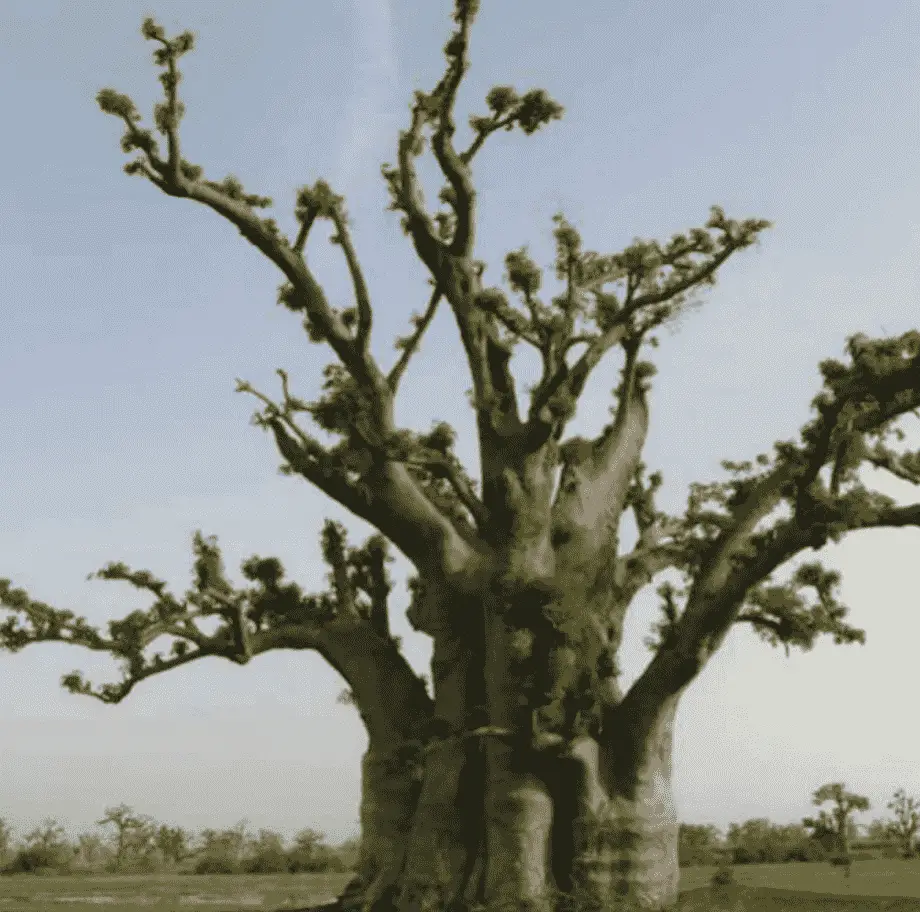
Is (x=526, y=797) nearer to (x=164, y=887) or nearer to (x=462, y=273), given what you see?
(x=462, y=273)

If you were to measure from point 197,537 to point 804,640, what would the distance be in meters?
9.04

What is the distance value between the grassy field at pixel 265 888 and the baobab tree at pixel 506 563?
2.27m

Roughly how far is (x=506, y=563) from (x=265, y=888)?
65.2 feet

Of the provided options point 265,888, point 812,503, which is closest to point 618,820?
point 812,503

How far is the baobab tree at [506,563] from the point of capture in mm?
14305

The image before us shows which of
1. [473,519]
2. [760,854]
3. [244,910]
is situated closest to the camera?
[473,519]

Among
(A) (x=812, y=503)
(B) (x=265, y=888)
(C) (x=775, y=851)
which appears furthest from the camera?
(C) (x=775, y=851)

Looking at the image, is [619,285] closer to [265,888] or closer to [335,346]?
[335,346]

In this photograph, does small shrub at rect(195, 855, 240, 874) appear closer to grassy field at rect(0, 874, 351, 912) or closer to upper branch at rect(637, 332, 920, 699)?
grassy field at rect(0, 874, 351, 912)

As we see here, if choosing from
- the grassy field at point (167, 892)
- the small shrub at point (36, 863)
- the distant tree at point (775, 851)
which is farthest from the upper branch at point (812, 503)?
the small shrub at point (36, 863)

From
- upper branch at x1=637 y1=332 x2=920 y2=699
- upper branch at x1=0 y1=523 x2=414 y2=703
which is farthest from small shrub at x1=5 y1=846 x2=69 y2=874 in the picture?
upper branch at x1=637 y1=332 x2=920 y2=699

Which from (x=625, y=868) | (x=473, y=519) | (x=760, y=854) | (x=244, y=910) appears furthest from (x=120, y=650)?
(x=760, y=854)

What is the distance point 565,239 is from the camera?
53.6 ft

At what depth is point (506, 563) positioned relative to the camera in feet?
51.5
